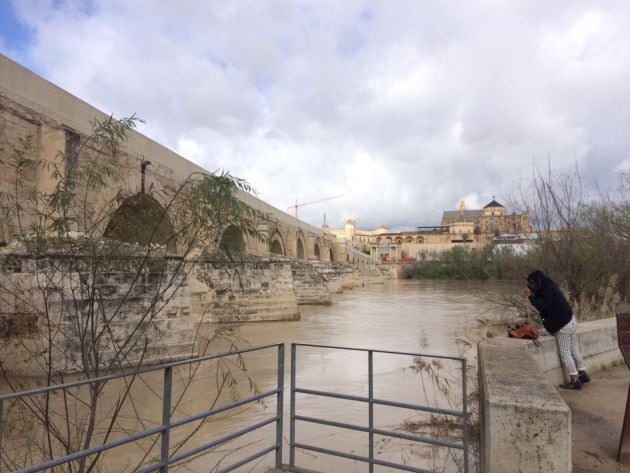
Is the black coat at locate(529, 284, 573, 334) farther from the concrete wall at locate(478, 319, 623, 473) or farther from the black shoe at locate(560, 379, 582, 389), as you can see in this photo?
the concrete wall at locate(478, 319, 623, 473)

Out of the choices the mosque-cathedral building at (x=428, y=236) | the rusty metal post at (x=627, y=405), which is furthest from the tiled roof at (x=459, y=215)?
the rusty metal post at (x=627, y=405)

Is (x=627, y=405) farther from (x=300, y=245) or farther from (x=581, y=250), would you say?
(x=300, y=245)

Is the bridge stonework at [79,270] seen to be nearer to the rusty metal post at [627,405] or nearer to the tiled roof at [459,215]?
the rusty metal post at [627,405]

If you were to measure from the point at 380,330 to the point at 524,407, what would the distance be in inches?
447

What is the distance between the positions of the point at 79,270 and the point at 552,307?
3.96m

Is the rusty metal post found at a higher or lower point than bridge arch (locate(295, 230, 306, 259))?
lower

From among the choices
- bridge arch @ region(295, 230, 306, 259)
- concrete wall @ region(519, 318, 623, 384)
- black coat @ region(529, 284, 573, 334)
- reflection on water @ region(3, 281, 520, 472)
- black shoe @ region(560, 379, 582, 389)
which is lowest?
reflection on water @ region(3, 281, 520, 472)

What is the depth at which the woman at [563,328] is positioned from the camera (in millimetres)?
4277

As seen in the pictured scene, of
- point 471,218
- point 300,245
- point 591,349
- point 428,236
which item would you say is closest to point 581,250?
point 591,349

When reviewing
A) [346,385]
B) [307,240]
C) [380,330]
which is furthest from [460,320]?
[307,240]

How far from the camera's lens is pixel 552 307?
4387 millimetres

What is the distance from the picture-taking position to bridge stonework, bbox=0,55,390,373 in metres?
6.37

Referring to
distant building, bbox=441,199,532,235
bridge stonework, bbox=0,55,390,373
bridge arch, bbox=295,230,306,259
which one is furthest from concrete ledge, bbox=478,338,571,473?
distant building, bbox=441,199,532,235

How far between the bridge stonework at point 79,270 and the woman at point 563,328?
2.59 meters
